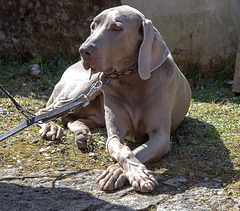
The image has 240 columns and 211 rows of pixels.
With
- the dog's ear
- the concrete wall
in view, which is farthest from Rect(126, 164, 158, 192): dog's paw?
the concrete wall

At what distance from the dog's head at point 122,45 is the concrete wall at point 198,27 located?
111 inches

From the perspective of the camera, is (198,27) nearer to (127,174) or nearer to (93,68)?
(93,68)

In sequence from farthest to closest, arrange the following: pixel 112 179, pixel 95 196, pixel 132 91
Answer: pixel 132 91, pixel 112 179, pixel 95 196

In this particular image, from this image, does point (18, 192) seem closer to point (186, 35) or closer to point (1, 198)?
point (1, 198)

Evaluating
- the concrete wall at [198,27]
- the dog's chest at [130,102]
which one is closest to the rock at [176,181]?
the dog's chest at [130,102]

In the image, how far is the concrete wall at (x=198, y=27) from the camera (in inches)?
232

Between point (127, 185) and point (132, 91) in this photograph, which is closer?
point (127, 185)

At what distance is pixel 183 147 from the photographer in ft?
12.0

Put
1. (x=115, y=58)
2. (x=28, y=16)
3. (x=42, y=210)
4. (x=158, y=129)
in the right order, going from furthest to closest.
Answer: (x=28, y=16), (x=158, y=129), (x=115, y=58), (x=42, y=210)

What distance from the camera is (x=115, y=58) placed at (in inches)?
124

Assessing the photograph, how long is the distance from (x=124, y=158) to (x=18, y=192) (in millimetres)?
785

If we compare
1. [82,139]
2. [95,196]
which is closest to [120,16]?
[82,139]

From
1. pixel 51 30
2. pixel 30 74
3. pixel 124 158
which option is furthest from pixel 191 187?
pixel 51 30

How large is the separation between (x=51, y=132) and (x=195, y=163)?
4.85 feet
